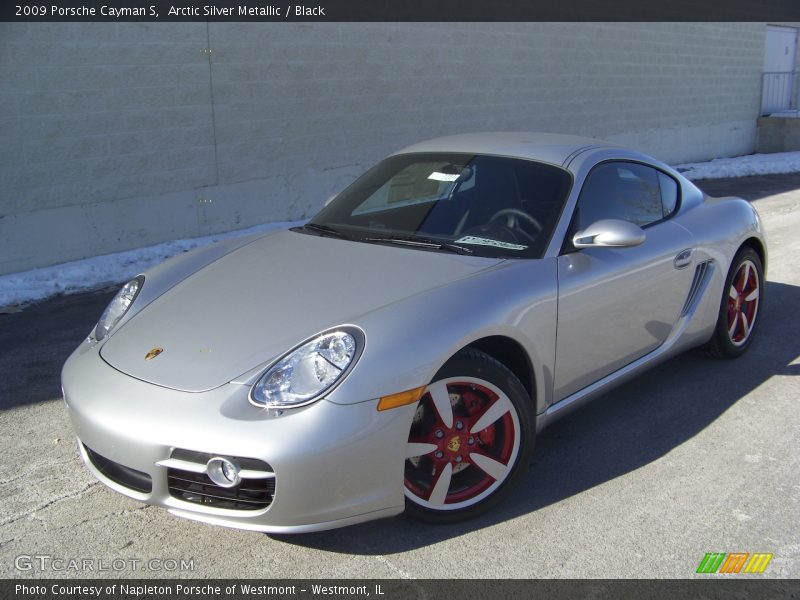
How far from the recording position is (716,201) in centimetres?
510

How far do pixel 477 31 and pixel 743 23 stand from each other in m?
10.2

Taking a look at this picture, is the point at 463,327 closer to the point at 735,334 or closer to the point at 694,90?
the point at 735,334

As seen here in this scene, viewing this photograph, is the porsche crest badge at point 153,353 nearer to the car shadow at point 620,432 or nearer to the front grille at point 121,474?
the front grille at point 121,474

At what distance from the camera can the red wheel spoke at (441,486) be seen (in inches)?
123

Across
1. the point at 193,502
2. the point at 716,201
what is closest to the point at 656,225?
the point at 716,201

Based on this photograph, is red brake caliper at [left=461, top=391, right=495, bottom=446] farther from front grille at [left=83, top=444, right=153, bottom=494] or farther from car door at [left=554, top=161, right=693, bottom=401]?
front grille at [left=83, top=444, right=153, bottom=494]

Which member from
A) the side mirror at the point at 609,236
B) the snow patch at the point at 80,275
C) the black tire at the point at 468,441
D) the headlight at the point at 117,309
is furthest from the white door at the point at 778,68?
the headlight at the point at 117,309

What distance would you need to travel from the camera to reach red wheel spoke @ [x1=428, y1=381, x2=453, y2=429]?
3.05 metres

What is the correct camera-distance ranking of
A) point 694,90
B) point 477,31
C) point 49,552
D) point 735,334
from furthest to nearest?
point 694,90 < point 477,31 < point 735,334 < point 49,552

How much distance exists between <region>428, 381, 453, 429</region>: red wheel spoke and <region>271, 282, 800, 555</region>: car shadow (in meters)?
0.44

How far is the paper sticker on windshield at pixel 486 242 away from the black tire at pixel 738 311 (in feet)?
5.72

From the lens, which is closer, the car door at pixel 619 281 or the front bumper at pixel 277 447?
the front bumper at pixel 277 447

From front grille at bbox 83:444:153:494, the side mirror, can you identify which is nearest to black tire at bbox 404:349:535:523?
the side mirror
